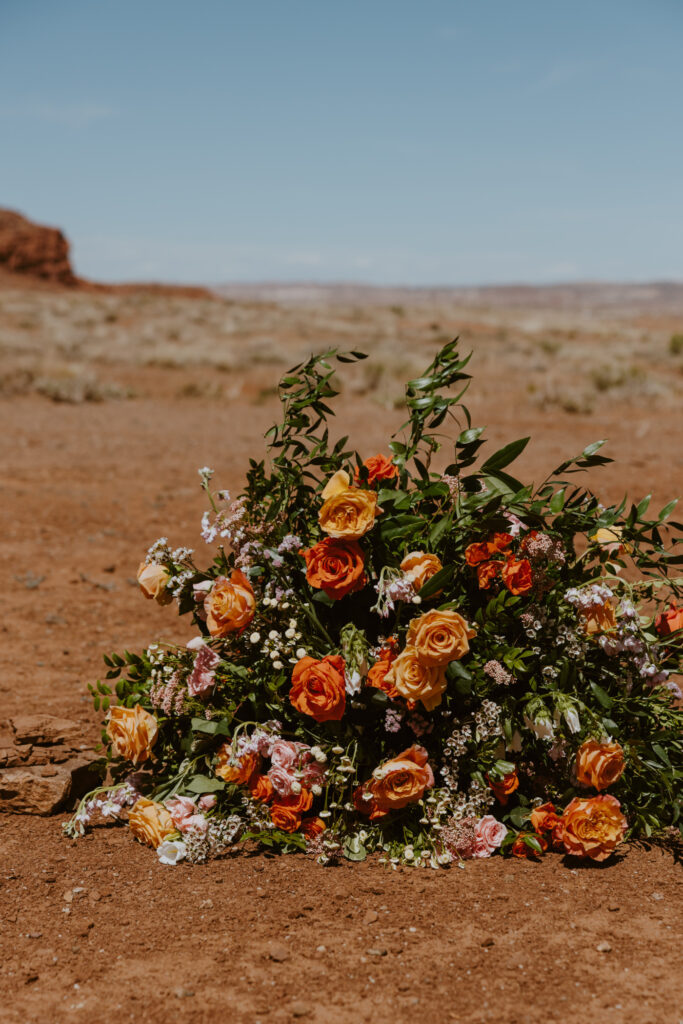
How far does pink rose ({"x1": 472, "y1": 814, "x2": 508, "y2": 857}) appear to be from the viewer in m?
2.64

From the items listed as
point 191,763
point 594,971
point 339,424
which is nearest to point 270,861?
point 191,763

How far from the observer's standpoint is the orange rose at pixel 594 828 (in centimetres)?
254

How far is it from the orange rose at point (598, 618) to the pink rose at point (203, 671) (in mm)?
1198

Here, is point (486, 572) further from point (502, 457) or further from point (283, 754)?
point (283, 754)

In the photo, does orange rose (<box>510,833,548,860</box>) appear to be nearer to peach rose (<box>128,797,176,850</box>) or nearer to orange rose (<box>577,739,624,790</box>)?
orange rose (<box>577,739,624,790</box>)

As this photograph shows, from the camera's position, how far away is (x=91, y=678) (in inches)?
174

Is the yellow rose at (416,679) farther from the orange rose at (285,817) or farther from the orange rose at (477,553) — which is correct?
the orange rose at (285,817)

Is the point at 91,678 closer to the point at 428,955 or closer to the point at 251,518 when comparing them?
the point at 251,518

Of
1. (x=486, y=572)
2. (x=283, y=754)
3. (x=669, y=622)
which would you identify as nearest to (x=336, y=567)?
(x=486, y=572)

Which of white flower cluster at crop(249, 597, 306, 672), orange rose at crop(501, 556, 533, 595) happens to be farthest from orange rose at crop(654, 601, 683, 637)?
white flower cluster at crop(249, 597, 306, 672)

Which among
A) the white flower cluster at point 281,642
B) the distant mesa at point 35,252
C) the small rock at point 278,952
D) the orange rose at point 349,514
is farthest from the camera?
the distant mesa at point 35,252

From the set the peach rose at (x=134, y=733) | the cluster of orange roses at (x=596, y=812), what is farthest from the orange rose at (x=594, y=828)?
the peach rose at (x=134, y=733)

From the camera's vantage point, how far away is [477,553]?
267cm

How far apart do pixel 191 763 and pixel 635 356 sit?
24.6m
